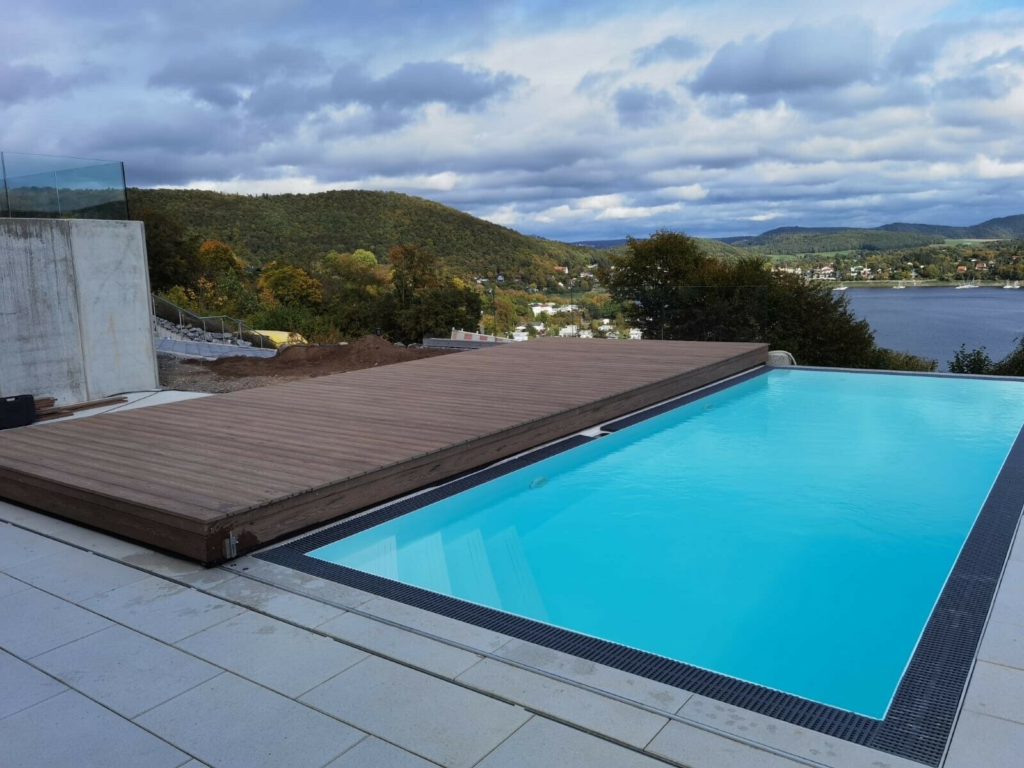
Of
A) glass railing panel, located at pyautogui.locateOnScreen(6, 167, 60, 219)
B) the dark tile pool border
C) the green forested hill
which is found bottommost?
the dark tile pool border

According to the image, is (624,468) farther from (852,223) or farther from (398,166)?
(852,223)

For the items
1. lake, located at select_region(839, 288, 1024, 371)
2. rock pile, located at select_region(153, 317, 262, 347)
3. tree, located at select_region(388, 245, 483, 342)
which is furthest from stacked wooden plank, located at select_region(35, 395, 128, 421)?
lake, located at select_region(839, 288, 1024, 371)

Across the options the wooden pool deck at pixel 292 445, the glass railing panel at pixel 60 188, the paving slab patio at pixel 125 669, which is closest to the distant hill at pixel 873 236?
the wooden pool deck at pixel 292 445

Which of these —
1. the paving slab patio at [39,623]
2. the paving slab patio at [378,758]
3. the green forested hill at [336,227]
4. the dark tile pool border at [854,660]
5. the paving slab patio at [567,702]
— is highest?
the green forested hill at [336,227]

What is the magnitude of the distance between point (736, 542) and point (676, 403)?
2.99 metres

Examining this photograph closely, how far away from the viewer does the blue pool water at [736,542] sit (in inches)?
118

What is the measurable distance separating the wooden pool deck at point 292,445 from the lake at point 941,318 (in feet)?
21.4

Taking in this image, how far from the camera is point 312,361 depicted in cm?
1035

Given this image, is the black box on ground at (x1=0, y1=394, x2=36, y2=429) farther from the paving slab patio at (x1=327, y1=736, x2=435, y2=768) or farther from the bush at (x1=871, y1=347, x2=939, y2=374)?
the bush at (x1=871, y1=347, x2=939, y2=374)

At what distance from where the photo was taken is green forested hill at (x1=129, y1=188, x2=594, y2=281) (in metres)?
29.9

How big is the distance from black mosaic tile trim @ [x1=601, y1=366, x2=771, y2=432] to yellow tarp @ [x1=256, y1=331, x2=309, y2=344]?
7878mm

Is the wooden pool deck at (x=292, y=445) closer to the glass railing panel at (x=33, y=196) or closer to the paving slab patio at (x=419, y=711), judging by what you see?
the paving slab patio at (x=419, y=711)

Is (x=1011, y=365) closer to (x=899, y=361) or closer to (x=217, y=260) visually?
(x=899, y=361)

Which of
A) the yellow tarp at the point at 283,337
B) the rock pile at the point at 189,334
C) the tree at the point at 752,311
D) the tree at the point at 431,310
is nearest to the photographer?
the tree at the point at 752,311
